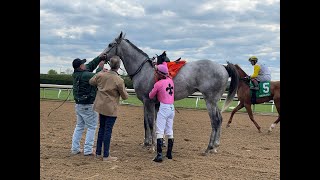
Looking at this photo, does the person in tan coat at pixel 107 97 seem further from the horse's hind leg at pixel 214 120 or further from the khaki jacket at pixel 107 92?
the horse's hind leg at pixel 214 120

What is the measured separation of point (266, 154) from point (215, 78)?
71.5 inches

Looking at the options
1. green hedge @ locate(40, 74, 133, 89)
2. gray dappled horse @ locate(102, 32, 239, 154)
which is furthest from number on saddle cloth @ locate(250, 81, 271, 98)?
green hedge @ locate(40, 74, 133, 89)

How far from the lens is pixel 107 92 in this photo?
5.90 metres

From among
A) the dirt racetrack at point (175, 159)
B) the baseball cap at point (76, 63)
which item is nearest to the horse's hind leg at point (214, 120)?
the dirt racetrack at point (175, 159)

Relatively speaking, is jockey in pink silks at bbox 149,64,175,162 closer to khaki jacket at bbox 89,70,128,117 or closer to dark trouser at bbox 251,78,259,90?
khaki jacket at bbox 89,70,128,117

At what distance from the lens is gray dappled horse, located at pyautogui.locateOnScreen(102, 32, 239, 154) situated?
682cm

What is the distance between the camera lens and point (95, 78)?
19.6ft

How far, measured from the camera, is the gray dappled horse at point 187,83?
6.82m

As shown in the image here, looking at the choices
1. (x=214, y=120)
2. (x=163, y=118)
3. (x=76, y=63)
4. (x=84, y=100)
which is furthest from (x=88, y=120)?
(x=214, y=120)

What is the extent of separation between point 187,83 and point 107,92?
1.78 m
